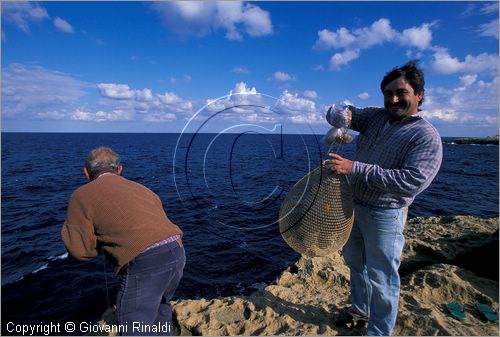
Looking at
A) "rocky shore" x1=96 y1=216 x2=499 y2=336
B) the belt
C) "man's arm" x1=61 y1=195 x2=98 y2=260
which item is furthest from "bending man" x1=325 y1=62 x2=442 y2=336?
"man's arm" x1=61 y1=195 x2=98 y2=260

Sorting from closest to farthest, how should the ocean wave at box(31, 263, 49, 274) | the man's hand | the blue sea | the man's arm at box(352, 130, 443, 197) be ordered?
the man's arm at box(352, 130, 443, 197) → the man's hand → the blue sea → the ocean wave at box(31, 263, 49, 274)

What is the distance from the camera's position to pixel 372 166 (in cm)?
300

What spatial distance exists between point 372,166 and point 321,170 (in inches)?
26.9

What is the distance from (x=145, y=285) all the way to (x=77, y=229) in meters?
0.85

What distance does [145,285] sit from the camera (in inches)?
120

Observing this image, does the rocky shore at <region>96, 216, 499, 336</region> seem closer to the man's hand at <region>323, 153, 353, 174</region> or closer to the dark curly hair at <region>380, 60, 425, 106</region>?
the man's hand at <region>323, 153, 353, 174</region>

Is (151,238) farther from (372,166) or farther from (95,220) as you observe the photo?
(372,166)

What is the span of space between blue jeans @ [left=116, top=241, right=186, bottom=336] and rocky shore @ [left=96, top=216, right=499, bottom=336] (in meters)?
1.13

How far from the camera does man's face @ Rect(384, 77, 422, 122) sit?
303 centimetres

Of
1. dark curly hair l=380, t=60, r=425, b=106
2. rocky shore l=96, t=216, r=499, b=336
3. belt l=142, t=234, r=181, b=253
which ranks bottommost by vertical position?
rocky shore l=96, t=216, r=499, b=336

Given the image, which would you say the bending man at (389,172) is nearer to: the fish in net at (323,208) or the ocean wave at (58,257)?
the fish in net at (323,208)

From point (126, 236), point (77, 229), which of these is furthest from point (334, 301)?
point (77, 229)

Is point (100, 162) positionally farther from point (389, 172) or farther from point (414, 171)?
point (414, 171)

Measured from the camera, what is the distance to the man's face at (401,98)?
3.03 metres
